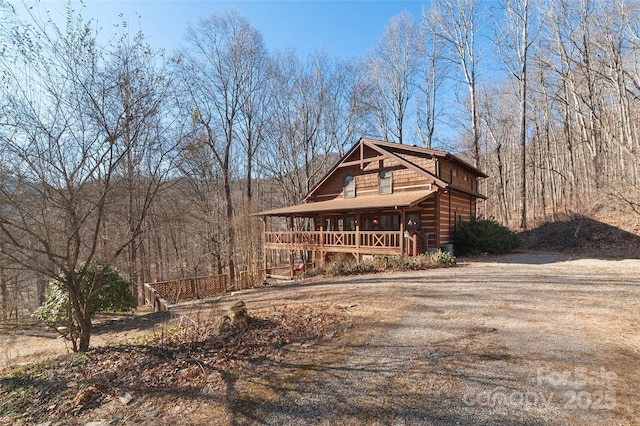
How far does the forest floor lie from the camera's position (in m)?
3.03

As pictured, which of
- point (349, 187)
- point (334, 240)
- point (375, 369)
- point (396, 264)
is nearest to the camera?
point (375, 369)

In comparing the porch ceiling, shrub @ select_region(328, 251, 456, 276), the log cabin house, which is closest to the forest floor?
shrub @ select_region(328, 251, 456, 276)

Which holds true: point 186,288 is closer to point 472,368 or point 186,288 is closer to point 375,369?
point 375,369

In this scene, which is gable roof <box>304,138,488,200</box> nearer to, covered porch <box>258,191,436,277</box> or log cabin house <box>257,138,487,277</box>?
log cabin house <box>257,138,487,277</box>

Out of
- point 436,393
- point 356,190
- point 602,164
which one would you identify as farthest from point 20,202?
point 602,164

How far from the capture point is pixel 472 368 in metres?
3.67

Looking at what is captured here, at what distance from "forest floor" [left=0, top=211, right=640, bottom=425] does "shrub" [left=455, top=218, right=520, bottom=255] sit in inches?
299

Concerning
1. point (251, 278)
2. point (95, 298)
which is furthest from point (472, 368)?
point (251, 278)

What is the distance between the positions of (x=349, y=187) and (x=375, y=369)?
15224mm

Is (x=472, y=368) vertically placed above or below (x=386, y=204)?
below

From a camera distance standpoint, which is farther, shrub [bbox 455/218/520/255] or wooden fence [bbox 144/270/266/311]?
shrub [bbox 455/218/520/255]

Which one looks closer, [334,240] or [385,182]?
[334,240]

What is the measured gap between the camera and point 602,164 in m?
21.9

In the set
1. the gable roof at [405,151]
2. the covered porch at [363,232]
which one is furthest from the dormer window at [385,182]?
the gable roof at [405,151]
